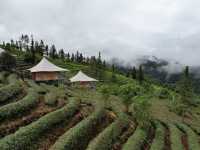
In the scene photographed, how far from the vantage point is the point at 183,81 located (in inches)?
2458

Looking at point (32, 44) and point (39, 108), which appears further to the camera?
point (32, 44)

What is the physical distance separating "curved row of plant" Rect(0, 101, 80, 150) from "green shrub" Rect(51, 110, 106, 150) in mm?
1807

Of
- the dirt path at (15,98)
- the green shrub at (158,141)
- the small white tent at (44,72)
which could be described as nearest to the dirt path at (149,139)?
the green shrub at (158,141)

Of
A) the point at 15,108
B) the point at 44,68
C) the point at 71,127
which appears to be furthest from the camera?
the point at 44,68

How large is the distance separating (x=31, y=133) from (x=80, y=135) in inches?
183

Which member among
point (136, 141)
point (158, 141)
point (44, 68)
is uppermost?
point (44, 68)

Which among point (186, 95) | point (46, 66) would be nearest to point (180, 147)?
point (186, 95)

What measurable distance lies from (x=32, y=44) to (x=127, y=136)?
114315 millimetres

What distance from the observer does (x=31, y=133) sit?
21.6 m

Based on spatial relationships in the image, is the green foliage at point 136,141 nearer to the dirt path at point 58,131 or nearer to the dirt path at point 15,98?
the dirt path at point 58,131

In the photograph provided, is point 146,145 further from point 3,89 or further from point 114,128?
point 3,89

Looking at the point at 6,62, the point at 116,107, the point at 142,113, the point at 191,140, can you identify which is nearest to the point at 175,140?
the point at 191,140

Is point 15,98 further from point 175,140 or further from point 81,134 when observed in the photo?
point 175,140

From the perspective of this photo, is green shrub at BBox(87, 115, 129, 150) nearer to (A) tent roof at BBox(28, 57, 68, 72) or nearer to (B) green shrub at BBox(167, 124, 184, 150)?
(B) green shrub at BBox(167, 124, 184, 150)
